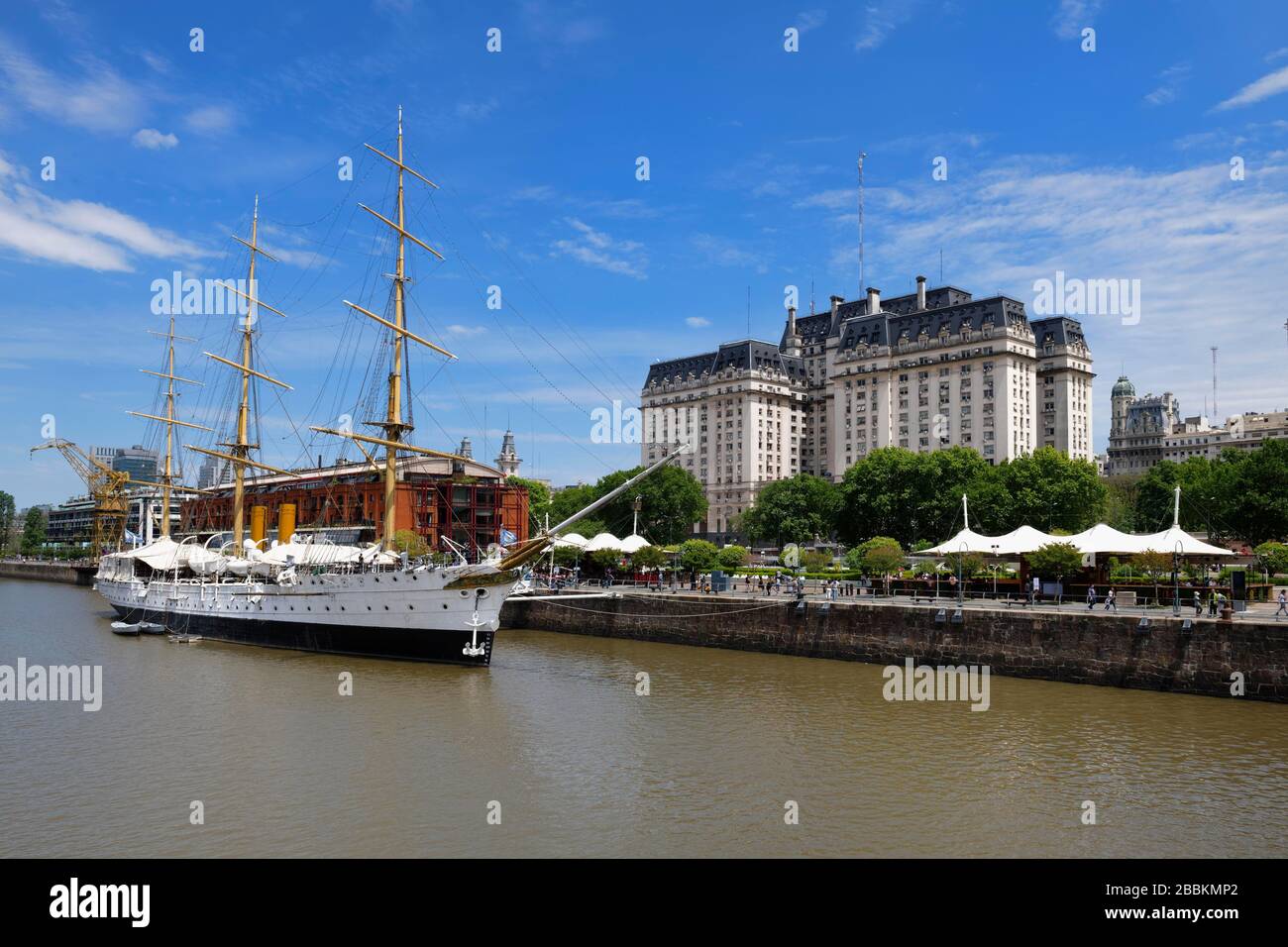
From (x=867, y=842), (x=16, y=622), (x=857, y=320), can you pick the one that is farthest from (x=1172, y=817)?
(x=857, y=320)

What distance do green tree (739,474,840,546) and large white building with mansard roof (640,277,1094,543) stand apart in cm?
2894

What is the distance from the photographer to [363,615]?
46.3m

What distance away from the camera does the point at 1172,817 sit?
2061cm

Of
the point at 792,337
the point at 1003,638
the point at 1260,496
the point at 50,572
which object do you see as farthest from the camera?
the point at 792,337

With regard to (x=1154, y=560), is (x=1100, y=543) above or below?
above

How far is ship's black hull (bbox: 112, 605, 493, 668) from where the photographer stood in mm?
43062

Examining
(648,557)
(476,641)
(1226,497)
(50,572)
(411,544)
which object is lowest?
(50,572)

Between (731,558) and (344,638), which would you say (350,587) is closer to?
(344,638)

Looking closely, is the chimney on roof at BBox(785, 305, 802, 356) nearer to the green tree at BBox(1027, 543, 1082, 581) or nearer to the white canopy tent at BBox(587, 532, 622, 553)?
the white canopy tent at BBox(587, 532, 622, 553)

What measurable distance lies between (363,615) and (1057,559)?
→ 33623mm

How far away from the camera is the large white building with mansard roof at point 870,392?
139 m

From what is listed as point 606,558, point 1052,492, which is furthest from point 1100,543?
point 1052,492

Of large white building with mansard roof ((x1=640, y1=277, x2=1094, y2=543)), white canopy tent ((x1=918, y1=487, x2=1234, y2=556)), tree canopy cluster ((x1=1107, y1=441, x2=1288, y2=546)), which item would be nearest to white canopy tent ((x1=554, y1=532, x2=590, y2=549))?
white canopy tent ((x1=918, y1=487, x2=1234, y2=556))
